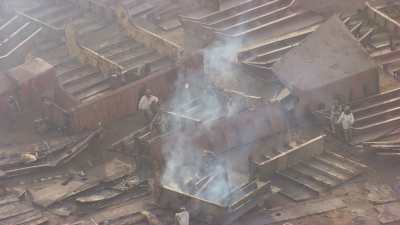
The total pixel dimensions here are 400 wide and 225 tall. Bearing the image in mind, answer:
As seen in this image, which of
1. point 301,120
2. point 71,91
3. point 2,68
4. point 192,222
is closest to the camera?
point 192,222

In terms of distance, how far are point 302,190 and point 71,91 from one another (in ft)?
28.1

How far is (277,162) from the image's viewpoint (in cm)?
1845

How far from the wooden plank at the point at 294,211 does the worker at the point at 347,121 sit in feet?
8.86

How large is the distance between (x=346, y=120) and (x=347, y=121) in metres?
0.04

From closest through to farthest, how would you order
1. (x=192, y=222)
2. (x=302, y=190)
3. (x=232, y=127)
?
(x=192, y=222)
(x=302, y=190)
(x=232, y=127)

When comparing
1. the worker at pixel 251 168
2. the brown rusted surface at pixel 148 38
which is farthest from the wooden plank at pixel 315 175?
the brown rusted surface at pixel 148 38

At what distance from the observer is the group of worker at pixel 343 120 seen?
19875 mm

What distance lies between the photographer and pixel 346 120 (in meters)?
19.8

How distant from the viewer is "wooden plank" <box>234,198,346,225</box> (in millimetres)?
17031

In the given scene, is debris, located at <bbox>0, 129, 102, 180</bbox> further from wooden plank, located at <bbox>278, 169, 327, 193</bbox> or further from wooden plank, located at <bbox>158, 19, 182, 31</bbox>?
wooden plank, located at <bbox>158, 19, 182, 31</bbox>

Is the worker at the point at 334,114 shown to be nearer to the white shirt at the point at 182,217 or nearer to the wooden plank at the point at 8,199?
the white shirt at the point at 182,217

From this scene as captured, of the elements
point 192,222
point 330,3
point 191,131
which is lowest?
point 192,222

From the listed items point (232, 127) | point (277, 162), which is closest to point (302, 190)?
point (277, 162)

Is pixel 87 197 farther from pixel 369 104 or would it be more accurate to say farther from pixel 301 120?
pixel 369 104
